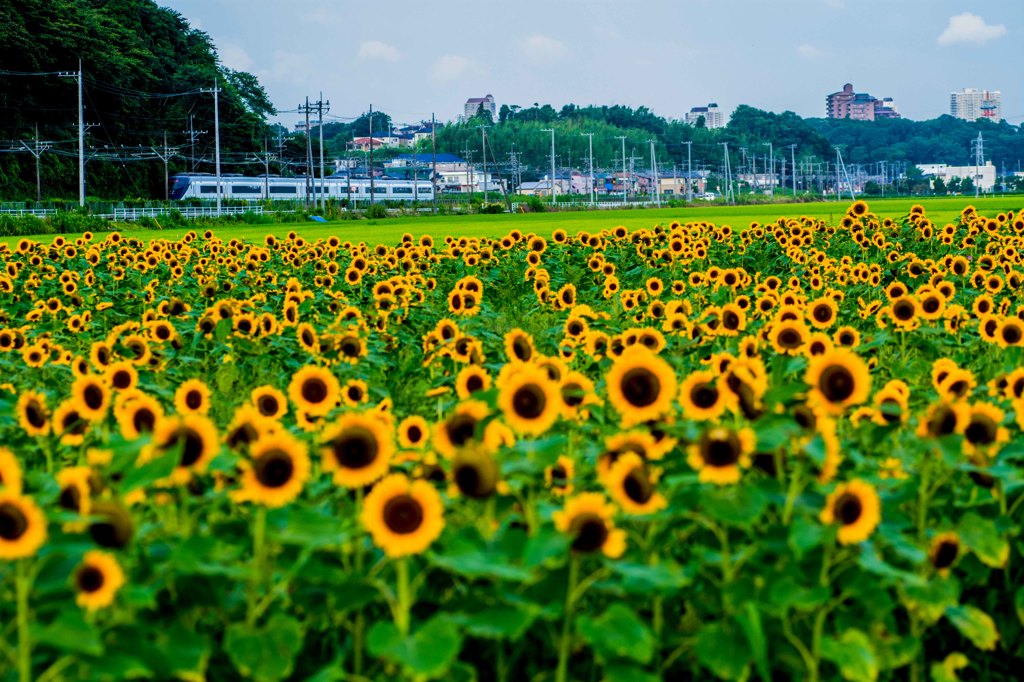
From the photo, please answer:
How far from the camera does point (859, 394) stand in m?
2.69

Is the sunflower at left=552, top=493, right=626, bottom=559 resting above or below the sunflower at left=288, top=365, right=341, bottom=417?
below

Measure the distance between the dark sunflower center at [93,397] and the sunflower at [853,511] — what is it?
194 centimetres

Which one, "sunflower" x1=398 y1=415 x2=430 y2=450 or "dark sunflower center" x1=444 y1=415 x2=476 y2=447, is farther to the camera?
"sunflower" x1=398 y1=415 x2=430 y2=450

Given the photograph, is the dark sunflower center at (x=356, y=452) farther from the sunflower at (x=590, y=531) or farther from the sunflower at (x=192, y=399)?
the sunflower at (x=192, y=399)

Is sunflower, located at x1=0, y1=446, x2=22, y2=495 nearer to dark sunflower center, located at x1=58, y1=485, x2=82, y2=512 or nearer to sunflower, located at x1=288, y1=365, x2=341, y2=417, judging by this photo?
dark sunflower center, located at x1=58, y1=485, x2=82, y2=512

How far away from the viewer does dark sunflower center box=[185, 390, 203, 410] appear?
3156 mm

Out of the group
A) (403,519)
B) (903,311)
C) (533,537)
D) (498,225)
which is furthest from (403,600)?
(498,225)

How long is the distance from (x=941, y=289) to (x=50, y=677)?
18.8 feet

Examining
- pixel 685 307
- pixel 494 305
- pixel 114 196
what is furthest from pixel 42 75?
pixel 685 307

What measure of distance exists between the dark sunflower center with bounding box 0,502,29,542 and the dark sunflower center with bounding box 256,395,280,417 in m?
1.60


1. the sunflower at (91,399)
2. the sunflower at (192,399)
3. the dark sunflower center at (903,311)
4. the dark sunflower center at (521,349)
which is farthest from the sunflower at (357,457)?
the dark sunflower center at (903,311)

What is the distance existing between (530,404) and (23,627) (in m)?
1.18

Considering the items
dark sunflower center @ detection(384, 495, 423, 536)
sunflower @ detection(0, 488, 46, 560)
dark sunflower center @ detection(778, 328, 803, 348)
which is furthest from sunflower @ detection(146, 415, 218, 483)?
dark sunflower center @ detection(778, 328, 803, 348)

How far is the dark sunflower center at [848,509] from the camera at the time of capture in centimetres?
237
